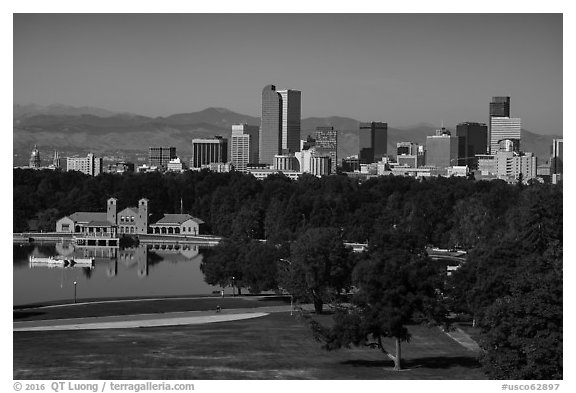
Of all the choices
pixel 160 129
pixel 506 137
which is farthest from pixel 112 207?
pixel 506 137

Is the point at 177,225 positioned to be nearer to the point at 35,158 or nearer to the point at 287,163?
the point at 35,158

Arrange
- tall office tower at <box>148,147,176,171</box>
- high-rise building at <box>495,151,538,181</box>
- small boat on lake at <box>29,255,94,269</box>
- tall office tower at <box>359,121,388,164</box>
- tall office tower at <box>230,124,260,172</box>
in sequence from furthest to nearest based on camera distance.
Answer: tall office tower at <box>359,121,388,164</box> < tall office tower at <box>230,124,260,172</box> < tall office tower at <box>148,147,176,171</box> < high-rise building at <box>495,151,538,181</box> < small boat on lake at <box>29,255,94,269</box>

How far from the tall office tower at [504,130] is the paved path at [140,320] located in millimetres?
108991

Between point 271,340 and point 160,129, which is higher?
point 160,129

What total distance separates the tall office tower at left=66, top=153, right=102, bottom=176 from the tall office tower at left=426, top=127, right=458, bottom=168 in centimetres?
5138

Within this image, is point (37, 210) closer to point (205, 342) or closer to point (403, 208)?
point (403, 208)

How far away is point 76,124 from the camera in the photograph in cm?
9069

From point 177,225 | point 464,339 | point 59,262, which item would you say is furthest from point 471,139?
point 464,339

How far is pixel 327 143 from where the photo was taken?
155375 millimetres

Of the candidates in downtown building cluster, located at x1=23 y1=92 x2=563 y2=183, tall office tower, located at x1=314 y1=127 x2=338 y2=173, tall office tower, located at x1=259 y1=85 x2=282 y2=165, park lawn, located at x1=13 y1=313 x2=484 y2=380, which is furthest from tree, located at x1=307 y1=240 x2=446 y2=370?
tall office tower, located at x1=259 y1=85 x2=282 y2=165

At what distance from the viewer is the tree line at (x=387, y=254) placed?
51.4 ft

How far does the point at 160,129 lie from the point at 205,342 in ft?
382

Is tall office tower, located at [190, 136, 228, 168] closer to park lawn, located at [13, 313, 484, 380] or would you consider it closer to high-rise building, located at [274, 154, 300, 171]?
high-rise building, located at [274, 154, 300, 171]

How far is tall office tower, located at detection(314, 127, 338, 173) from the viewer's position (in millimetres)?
145750
